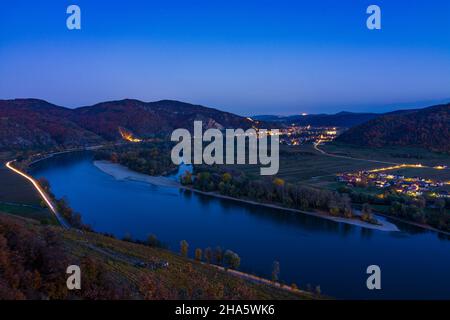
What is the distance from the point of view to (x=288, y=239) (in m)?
19.1

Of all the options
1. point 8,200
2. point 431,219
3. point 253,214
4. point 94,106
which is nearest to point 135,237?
point 253,214

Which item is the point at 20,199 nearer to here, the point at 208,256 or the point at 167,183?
the point at 167,183

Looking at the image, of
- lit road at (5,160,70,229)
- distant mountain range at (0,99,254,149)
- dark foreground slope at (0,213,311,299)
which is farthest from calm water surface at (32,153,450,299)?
distant mountain range at (0,99,254,149)

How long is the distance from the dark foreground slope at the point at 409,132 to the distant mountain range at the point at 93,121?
38.3 metres

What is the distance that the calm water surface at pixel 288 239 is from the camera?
14411mm

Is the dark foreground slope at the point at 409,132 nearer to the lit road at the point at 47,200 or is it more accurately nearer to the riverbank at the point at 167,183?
the riverbank at the point at 167,183

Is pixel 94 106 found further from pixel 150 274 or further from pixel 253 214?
pixel 150 274

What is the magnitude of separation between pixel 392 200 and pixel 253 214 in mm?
8682

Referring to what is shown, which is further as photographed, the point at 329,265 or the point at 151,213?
the point at 151,213

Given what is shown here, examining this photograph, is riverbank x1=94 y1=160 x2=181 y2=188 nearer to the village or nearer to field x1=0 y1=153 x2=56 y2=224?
field x1=0 y1=153 x2=56 y2=224

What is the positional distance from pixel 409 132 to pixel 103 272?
5523 cm

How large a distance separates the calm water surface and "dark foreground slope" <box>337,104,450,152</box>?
33.7m

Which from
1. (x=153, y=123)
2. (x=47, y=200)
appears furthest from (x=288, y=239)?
(x=153, y=123)

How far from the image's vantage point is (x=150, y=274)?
11.1 meters
